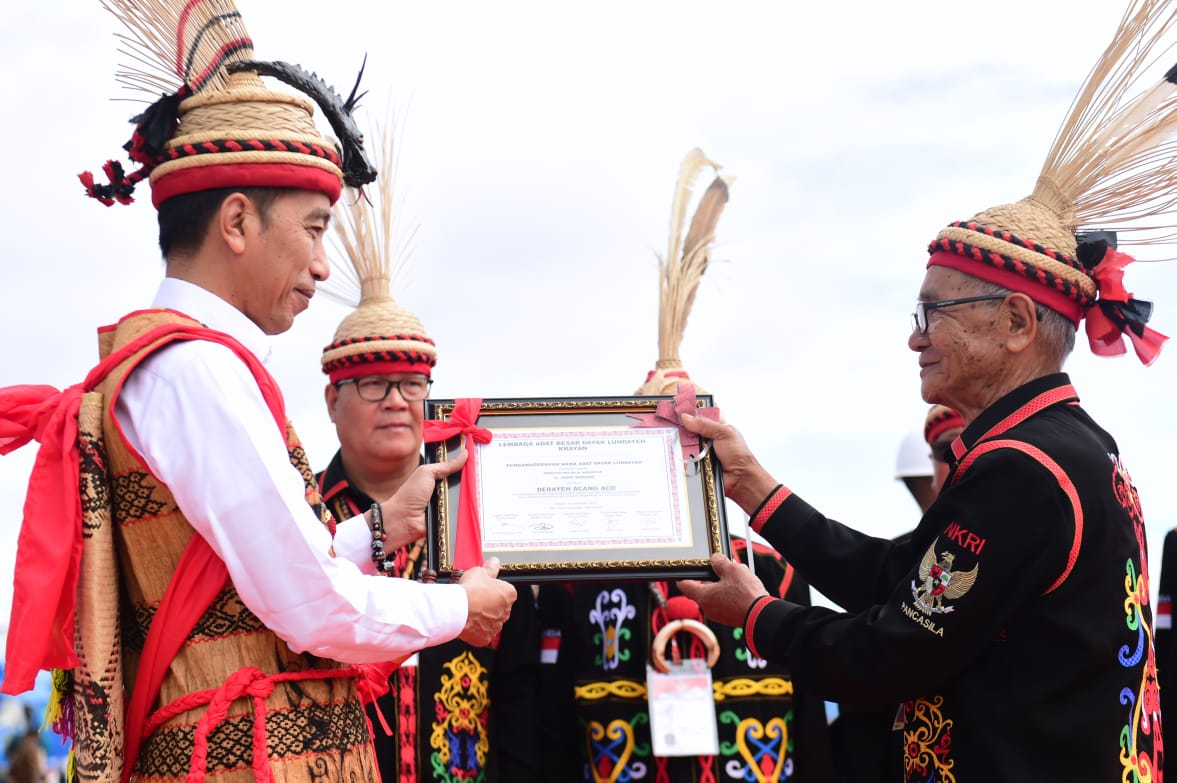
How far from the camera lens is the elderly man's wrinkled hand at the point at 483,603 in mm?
3186

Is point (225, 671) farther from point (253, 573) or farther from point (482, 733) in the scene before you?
point (482, 733)

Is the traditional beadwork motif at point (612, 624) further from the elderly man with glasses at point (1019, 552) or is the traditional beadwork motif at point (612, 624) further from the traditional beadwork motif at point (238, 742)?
the traditional beadwork motif at point (238, 742)

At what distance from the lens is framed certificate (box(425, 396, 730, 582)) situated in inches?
142

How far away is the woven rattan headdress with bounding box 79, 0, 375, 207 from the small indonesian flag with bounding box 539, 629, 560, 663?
8.85 feet

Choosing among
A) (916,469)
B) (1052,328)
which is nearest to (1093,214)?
(1052,328)

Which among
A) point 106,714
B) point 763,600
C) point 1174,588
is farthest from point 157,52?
point 1174,588

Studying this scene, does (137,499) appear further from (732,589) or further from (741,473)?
(741,473)

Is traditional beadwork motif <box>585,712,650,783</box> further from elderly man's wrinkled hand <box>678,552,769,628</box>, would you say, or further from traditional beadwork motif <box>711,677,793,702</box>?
elderly man's wrinkled hand <box>678,552,769,628</box>

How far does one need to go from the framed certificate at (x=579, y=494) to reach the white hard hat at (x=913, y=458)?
4.01m

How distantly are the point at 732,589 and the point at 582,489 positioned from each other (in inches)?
21.8

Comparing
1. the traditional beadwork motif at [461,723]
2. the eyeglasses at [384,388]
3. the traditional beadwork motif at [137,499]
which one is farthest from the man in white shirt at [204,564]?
the eyeglasses at [384,388]

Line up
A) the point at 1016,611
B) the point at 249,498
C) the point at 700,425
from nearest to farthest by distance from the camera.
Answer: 1. the point at 249,498
2. the point at 1016,611
3. the point at 700,425

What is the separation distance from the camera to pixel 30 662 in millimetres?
2682

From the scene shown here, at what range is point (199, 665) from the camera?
8.94 feet
